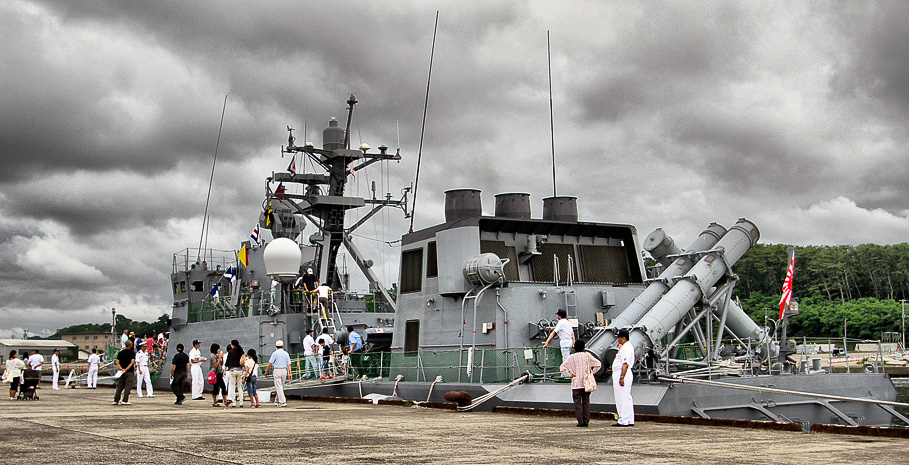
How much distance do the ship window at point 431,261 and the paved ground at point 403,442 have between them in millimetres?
5407

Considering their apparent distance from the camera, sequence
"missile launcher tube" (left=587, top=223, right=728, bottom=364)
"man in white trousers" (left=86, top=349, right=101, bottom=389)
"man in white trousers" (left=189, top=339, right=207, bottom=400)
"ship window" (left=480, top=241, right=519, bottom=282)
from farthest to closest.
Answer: "man in white trousers" (left=86, top=349, right=101, bottom=389), "man in white trousers" (left=189, top=339, right=207, bottom=400), "ship window" (left=480, top=241, right=519, bottom=282), "missile launcher tube" (left=587, top=223, right=728, bottom=364)

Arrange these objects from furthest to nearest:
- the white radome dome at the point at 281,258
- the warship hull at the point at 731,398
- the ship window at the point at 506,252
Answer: the white radome dome at the point at 281,258 → the ship window at the point at 506,252 → the warship hull at the point at 731,398

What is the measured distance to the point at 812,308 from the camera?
82750mm

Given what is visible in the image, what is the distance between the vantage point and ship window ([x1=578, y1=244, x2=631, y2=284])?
1880 centimetres

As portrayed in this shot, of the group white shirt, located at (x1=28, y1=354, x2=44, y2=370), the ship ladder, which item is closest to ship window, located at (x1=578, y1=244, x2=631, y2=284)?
the ship ladder

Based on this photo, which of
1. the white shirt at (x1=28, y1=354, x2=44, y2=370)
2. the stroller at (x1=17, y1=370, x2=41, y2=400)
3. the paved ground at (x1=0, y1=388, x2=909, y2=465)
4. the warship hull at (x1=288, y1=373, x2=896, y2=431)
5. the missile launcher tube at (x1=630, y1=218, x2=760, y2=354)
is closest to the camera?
the paved ground at (x1=0, y1=388, x2=909, y2=465)

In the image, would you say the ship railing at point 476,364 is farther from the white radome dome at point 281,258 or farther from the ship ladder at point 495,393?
the white radome dome at point 281,258

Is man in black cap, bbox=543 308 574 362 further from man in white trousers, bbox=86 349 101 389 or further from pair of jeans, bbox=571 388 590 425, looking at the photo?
man in white trousers, bbox=86 349 101 389

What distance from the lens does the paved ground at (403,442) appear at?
301 inches

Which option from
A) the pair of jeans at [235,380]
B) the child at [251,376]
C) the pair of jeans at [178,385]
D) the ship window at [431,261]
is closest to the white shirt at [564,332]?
the ship window at [431,261]

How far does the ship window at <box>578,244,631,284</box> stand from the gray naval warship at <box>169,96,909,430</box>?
0.10 ft

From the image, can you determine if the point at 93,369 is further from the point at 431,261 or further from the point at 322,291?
the point at 431,261

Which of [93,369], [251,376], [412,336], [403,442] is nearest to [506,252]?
[412,336]

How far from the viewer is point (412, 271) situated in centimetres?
1931
